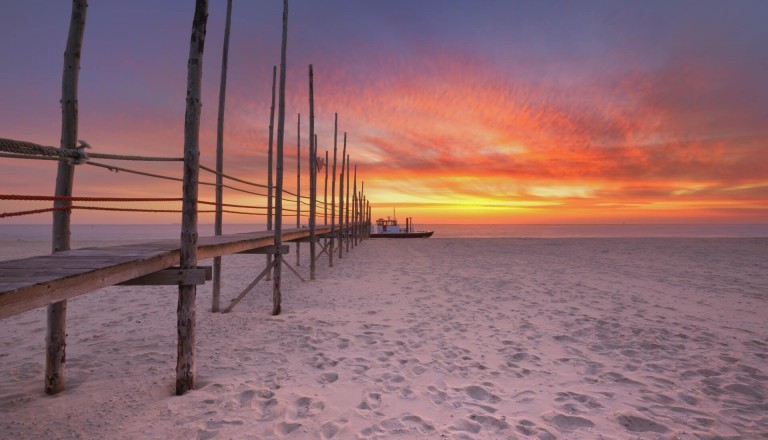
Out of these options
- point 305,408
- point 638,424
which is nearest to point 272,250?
point 305,408

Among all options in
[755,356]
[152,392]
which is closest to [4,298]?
[152,392]

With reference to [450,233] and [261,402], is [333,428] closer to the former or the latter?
[261,402]

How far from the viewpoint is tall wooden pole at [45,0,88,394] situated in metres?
3.62

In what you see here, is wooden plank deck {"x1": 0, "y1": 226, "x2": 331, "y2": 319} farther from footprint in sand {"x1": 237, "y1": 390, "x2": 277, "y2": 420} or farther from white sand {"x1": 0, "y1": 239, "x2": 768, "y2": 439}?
footprint in sand {"x1": 237, "y1": 390, "x2": 277, "y2": 420}

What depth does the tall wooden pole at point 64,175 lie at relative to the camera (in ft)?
11.9

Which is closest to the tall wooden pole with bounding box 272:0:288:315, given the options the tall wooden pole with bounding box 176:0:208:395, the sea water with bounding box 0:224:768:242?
the tall wooden pole with bounding box 176:0:208:395

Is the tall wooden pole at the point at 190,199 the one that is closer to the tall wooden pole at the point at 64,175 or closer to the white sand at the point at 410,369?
the white sand at the point at 410,369

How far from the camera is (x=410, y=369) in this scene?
4.49 m

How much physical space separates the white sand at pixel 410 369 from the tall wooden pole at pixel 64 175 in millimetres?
317

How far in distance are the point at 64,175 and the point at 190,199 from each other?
3.68ft

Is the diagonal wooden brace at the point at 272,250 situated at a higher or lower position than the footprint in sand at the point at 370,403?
higher

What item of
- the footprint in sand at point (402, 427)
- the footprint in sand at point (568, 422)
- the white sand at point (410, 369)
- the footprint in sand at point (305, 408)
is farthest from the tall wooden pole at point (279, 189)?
the footprint in sand at point (568, 422)

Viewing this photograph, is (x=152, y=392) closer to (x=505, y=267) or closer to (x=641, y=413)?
(x=641, y=413)

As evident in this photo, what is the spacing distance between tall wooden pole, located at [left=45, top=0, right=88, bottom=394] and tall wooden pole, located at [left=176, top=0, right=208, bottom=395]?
3.26ft
